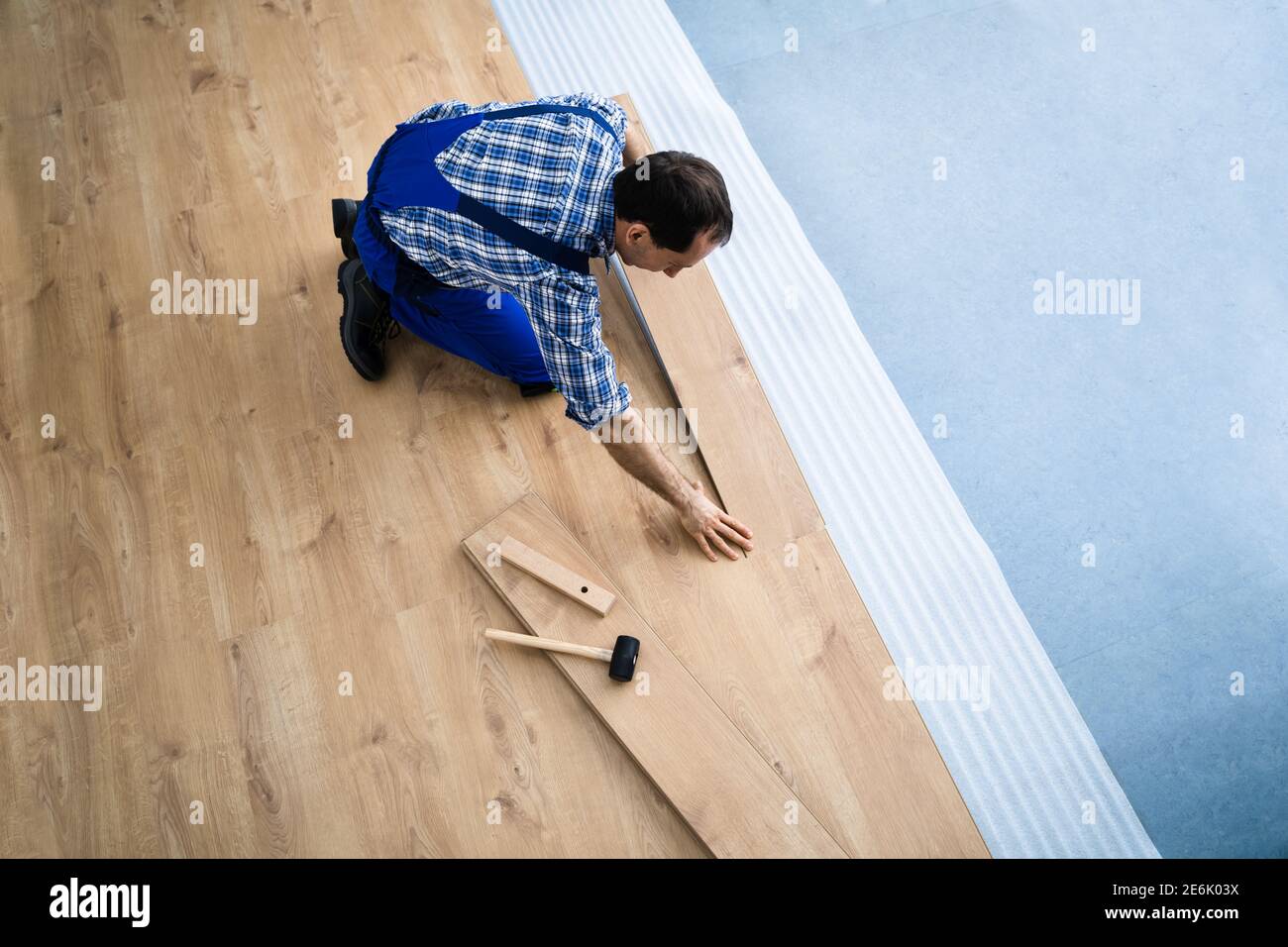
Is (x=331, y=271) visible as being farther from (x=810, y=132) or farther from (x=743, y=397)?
(x=810, y=132)

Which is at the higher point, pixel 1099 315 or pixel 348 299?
pixel 348 299

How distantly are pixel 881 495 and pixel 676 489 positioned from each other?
60 cm

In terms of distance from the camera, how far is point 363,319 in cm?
221

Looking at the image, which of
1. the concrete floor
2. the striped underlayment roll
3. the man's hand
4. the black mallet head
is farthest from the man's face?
the concrete floor

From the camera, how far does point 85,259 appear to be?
2525mm

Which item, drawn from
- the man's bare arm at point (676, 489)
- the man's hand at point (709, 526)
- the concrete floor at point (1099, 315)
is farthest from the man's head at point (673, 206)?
the concrete floor at point (1099, 315)

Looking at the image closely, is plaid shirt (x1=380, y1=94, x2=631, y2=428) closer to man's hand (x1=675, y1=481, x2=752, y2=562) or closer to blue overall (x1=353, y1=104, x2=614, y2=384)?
blue overall (x1=353, y1=104, x2=614, y2=384)

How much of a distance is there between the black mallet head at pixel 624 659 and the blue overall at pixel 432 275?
73cm

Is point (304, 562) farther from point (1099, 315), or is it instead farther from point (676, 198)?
point (1099, 315)

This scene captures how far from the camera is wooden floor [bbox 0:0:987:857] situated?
6.28ft

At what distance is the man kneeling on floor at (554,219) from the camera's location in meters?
1.62

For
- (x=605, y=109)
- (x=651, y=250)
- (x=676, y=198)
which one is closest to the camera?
(x=676, y=198)

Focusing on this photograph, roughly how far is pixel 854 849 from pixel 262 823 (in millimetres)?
1267

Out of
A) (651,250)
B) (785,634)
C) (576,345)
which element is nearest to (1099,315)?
(785,634)
